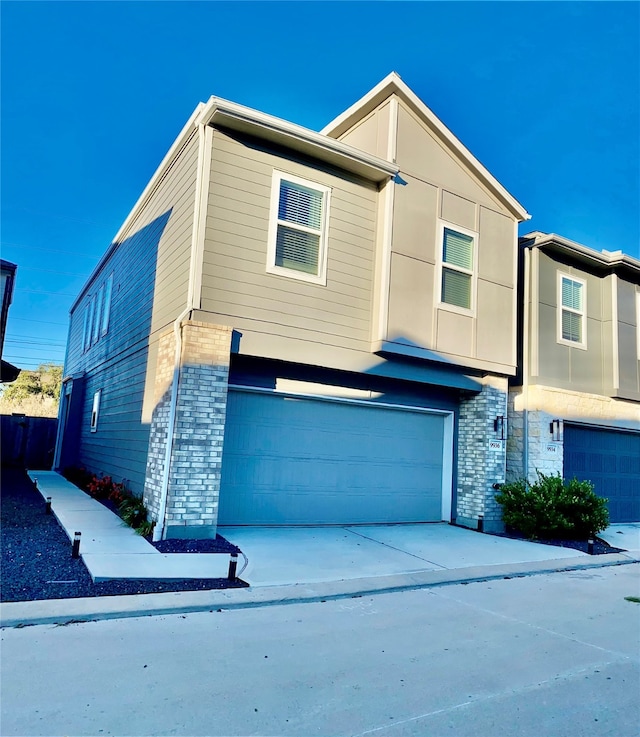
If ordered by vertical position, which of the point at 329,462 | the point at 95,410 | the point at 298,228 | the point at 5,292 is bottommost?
the point at 329,462

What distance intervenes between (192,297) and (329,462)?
3672mm

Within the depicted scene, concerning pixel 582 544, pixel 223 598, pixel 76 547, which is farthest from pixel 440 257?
pixel 76 547

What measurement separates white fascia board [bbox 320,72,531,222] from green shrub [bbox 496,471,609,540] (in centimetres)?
534

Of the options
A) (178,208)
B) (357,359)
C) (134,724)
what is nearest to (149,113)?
(178,208)

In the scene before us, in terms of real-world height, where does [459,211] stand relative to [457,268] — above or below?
above

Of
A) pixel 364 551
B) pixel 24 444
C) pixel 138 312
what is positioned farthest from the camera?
pixel 24 444

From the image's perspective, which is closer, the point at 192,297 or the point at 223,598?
the point at 223,598

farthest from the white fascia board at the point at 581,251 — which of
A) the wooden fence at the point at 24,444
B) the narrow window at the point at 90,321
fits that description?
the wooden fence at the point at 24,444

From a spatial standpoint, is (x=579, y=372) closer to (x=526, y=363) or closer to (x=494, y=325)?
(x=526, y=363)

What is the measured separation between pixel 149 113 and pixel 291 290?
13563 millimetres

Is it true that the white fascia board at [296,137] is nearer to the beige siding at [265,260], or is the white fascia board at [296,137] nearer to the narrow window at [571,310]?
the beige siding at [265,260]

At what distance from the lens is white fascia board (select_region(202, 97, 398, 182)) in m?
8.15

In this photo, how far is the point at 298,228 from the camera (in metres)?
9.05

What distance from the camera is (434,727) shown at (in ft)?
10.7
